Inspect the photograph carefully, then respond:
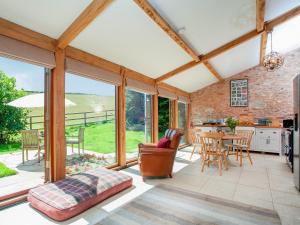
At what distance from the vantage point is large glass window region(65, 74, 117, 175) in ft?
12.8

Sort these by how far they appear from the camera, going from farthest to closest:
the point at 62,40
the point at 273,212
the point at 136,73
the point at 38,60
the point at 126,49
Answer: the point at 136,73
the point at 126,49
the point at 62,40
the point at 38,60
the point at 273,212

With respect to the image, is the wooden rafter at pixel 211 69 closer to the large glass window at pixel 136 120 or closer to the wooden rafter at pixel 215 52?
the wooden rafter at pixel 215 52

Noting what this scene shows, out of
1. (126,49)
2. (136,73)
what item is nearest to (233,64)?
(136,73)

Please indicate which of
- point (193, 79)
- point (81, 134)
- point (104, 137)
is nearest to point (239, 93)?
point (193, 79)

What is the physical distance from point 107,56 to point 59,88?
1.24 meters

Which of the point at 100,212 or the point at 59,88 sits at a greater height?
the point at 59,88

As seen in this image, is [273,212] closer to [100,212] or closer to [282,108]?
[100,212]

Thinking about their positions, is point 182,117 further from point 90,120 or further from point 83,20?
point 83,20

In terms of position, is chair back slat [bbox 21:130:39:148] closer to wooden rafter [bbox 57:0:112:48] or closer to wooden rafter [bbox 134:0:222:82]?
wooden rafter [bbox 57:0:112:48]

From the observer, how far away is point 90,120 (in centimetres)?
454

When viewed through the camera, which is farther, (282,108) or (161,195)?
(282,108)

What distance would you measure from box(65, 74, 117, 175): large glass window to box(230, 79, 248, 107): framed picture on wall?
5.38m

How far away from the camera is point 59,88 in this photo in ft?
9.87

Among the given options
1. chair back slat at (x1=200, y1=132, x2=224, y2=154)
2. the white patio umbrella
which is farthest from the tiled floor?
the white patio umbrella
